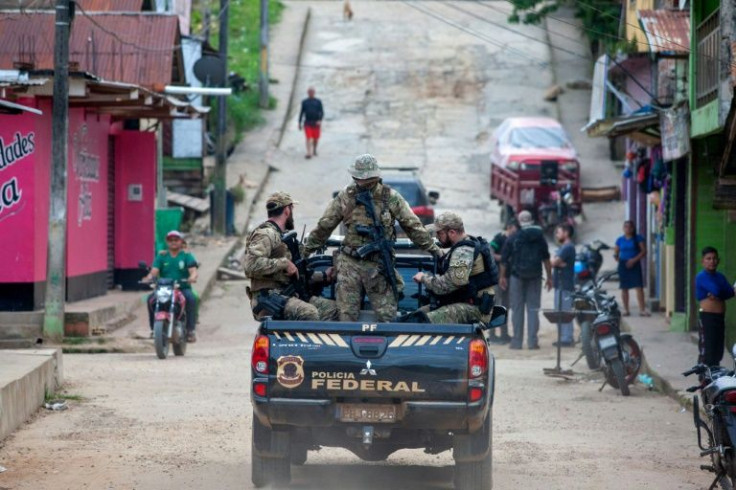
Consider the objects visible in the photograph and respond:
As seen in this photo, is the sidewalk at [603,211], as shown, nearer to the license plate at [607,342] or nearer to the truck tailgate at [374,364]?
the license plate at [607,342]

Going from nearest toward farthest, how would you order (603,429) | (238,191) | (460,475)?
1. (460,475)
2. (603,429)
3. (238,191)

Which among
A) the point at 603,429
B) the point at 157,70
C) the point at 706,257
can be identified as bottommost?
the point at 603,429

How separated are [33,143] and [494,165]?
1639 centimetres

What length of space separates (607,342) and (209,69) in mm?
16590

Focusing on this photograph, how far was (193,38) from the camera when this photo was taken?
3225 centimetres

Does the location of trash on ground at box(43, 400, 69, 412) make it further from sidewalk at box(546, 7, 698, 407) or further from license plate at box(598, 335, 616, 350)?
sidewalk at box(546, 7, 698, 407)

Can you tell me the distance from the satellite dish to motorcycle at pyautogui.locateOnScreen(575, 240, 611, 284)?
10.3 metres

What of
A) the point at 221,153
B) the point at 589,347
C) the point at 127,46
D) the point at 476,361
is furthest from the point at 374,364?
the point at 221,153

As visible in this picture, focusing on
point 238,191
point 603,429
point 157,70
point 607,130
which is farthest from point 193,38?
point 603,429

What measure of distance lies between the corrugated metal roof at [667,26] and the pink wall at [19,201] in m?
9.05

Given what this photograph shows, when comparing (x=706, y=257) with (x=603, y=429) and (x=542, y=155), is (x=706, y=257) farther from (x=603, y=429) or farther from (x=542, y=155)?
(x=542, y=155)

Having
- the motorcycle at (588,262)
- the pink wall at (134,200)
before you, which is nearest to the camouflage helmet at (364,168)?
the motorcycle at (588,262)

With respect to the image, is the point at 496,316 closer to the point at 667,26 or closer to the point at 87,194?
the point at 667,26

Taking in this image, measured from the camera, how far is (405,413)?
8.86m
